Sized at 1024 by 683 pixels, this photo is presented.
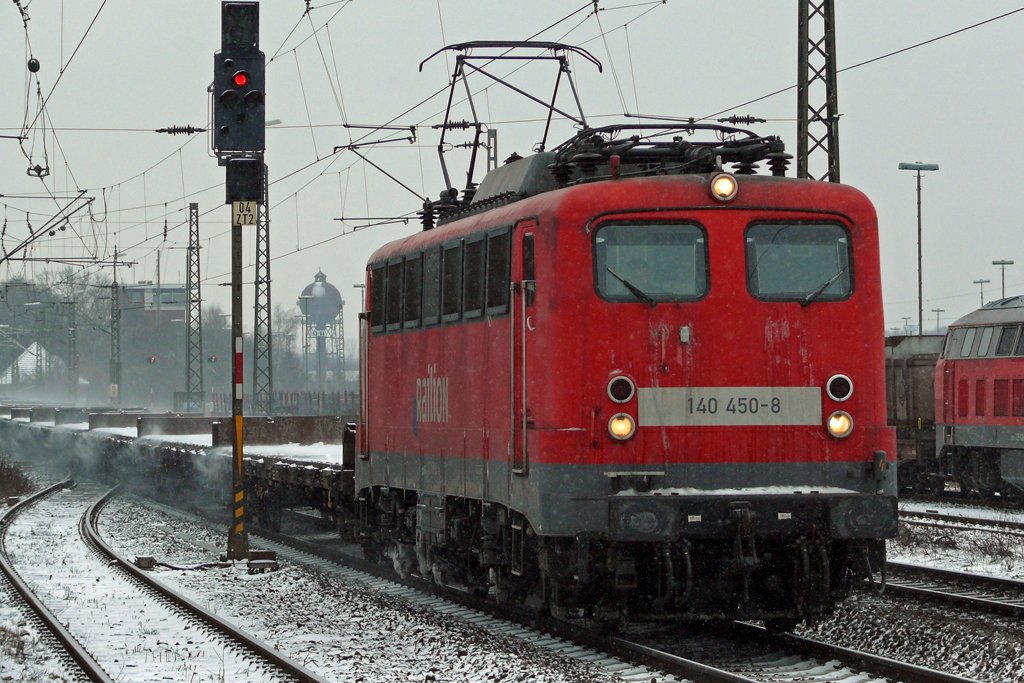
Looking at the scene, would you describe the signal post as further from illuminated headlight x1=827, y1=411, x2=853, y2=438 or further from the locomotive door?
illuminated headlight x1=827, y1=411, x2=853, y2=438

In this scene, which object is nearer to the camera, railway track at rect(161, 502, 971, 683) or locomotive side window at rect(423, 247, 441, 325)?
railway track at rect(161, 502, 971, 683)

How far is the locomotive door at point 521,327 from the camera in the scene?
443 inches

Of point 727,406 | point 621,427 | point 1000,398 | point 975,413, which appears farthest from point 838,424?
point 975,413

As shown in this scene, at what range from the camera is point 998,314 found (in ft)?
87.2

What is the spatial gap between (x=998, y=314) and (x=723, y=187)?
55.6ft

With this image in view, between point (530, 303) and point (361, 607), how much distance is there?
4168mm

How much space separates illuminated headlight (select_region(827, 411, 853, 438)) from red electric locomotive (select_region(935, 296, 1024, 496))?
15.7m

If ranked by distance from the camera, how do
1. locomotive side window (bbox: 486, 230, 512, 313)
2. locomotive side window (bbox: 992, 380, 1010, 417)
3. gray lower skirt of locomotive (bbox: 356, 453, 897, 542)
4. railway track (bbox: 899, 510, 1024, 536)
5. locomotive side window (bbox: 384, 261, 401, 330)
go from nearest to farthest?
gray lower skirt of locomotive (bbox: 356, 453, 897, 542)
locomotive side window (bbox: 486, 230, 512, 313)
locomotive side window (bbox: 384, 261, 401, 330)
railway track (bbox: 899, 510, 1024, 536)
locomotive side window (bbox: 992, 380, 1010, 417)

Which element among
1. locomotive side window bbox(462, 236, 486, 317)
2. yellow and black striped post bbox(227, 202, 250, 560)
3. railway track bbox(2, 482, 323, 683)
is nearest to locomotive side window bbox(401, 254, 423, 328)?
locomotive side window bbox(462, 236, 486, 317)

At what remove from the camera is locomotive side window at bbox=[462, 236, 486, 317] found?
1252 cm

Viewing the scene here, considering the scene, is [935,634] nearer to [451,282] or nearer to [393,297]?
[451,282]

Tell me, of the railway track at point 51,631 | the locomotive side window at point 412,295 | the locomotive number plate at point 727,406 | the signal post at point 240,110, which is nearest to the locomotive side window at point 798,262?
the locomotive number plate at point 727,406

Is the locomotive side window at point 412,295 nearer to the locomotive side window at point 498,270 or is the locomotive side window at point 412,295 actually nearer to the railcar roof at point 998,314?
the locomotive side window at point 498,270

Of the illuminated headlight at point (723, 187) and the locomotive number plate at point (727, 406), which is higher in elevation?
the illuminated headlight at point (723, 187)
